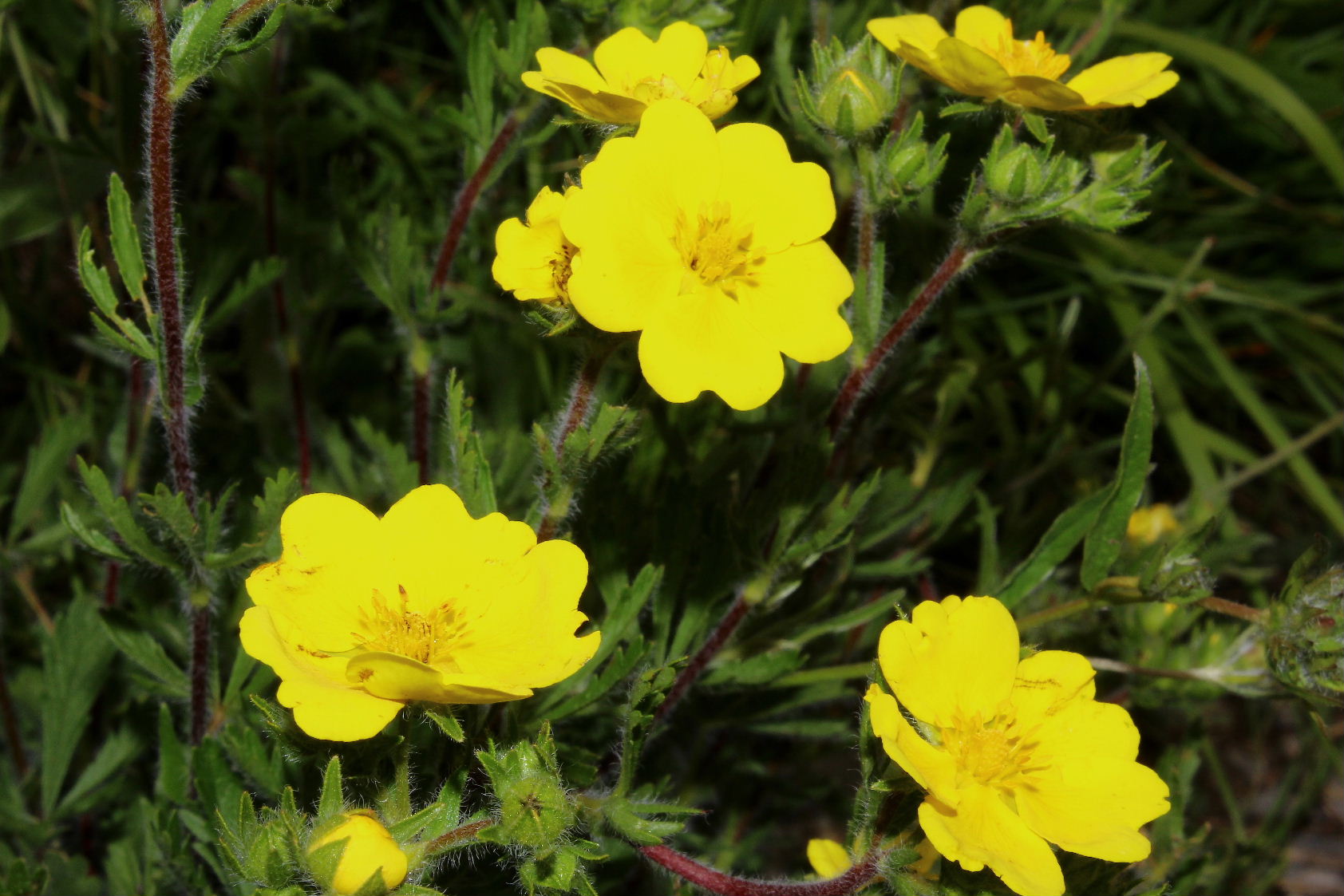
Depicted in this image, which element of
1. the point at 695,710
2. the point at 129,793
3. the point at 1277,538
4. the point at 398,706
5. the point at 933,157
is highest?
the point at 933,157

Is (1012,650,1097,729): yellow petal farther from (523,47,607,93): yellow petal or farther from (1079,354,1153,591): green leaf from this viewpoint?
(523,47,607,93): yellow petal

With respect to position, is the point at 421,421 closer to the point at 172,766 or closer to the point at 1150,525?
the point at 172,766

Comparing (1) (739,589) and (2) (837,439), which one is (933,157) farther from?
(1) (739,589)

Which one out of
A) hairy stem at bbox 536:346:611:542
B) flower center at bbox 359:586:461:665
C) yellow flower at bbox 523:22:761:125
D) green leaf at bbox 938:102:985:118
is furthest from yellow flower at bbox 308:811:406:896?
green leaf at bbox 938:102:985:118

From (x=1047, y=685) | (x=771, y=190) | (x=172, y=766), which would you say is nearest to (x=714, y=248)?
(x=771, y=190)

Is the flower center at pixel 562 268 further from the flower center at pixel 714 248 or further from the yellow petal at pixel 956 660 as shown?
the yellow petal at pixel 956 660

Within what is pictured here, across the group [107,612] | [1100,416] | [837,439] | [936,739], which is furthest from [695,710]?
[1100,416]
